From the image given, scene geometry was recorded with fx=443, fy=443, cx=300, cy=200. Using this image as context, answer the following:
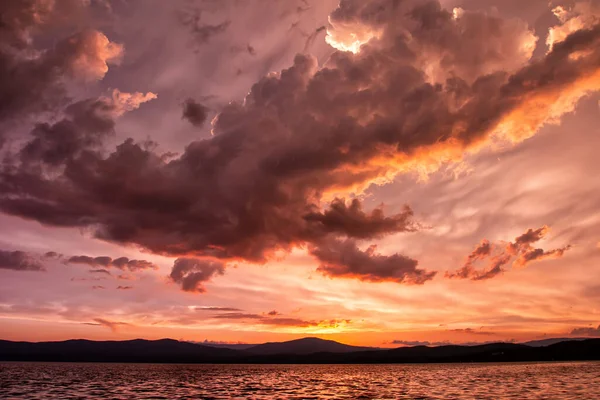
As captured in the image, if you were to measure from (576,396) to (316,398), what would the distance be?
39939 mm

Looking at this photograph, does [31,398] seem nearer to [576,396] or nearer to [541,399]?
[541,399]

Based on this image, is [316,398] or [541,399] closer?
[541,399]

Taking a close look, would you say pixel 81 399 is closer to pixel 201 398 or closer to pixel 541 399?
pixel 201 398

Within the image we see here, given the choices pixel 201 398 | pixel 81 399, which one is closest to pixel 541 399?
pixel 201 398

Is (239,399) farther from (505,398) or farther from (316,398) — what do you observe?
(505,398)

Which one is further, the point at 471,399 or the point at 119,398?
the point at 119,398

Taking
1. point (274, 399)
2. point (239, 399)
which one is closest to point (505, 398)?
point (274, 399)

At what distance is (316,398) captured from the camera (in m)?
71.1

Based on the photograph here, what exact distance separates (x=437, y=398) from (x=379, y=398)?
8.80 m

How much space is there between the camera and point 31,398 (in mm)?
69625

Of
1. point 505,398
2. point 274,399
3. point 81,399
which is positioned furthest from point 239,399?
point 505,398

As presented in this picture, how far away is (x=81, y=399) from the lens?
70.1 metres

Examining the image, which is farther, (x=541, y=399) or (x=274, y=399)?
(x=274, y=399)

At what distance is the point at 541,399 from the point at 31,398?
7739 centimetres
